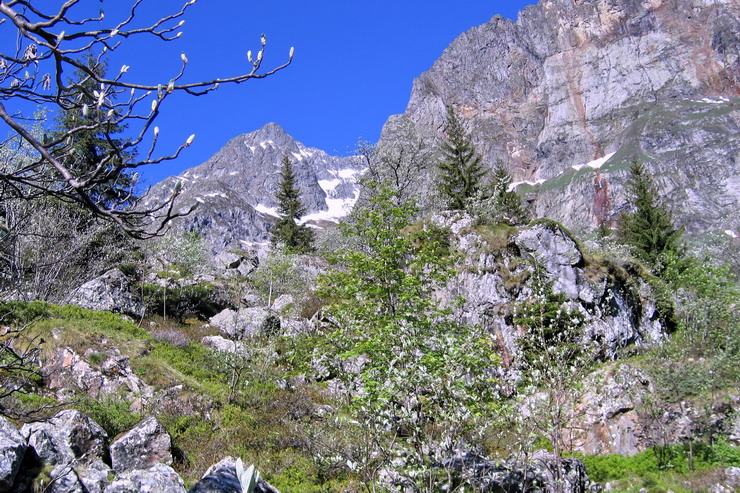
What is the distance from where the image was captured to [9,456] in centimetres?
622

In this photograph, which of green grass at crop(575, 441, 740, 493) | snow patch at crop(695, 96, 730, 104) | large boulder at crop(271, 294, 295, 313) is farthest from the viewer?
snow patch at crop(695, 96, 730, 104)

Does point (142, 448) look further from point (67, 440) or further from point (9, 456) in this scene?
point (9, 456)

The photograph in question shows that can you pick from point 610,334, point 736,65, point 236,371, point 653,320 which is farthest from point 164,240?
point 736,65

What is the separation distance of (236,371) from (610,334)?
15.5 metres

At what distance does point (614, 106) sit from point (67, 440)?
195 metres

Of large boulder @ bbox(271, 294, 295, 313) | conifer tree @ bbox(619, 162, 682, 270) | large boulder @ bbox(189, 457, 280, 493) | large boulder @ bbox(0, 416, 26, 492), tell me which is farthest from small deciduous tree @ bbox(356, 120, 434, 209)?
large boulder @ bbox(0, 416, 26, 492)

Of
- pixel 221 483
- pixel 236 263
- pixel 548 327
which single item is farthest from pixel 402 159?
pixel 221 483

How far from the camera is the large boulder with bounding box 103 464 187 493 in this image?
20.1ft

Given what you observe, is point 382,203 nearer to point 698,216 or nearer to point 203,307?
point 203,307

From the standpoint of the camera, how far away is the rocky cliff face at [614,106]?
5507 inches

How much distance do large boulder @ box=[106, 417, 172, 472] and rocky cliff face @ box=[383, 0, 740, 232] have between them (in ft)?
493

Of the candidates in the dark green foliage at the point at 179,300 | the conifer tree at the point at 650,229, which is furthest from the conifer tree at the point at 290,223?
the conifer tree at the point at 650,229

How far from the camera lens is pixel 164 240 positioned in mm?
28062

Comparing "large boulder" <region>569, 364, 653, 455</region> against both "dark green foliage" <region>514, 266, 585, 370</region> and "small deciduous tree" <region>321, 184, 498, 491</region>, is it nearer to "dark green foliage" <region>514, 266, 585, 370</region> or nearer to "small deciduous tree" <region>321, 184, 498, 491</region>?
"dark green foliage" <region>514, 266, 585, 370</region>
